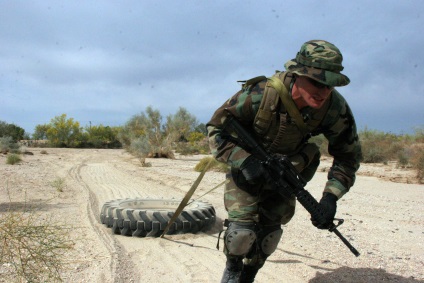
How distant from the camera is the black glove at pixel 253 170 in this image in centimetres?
289

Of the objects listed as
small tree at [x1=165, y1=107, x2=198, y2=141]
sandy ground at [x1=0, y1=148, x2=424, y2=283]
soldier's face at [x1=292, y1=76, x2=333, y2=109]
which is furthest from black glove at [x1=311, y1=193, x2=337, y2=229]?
small tree at [x1=165, y1=107, x2=198, y2=141]

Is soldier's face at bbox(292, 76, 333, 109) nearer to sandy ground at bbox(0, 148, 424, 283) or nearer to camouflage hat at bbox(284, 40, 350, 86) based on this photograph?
camouflage hat at bbox(284, 40, 350, 86)

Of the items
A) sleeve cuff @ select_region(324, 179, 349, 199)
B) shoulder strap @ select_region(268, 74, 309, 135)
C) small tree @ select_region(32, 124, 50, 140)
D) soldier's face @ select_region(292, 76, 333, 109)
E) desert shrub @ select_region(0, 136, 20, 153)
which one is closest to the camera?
soldier's face @ select_region(292, 76, 333, 109)

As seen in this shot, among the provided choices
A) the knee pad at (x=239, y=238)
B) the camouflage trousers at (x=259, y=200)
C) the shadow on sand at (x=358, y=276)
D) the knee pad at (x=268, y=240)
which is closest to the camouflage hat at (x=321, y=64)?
the camouflage trousers at (x=259, y=200)

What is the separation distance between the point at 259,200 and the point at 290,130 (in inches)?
24.5

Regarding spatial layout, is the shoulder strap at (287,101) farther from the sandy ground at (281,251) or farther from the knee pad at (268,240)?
the sandy ground at (281,251)

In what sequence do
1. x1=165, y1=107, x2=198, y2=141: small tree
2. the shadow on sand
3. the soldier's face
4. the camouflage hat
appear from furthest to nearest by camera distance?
x1=165, y1=107, x2=198, y2=141: small tree
the shadow on sand
the soldier's face
the camouflage hat

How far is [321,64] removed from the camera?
2779 mm

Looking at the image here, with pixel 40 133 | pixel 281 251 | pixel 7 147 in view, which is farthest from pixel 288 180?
pixel 40 133

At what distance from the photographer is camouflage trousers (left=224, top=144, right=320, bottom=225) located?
3.04 meters

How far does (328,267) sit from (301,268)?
29cm

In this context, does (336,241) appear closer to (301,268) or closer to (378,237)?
(378,237)

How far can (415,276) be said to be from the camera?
3.67 meters

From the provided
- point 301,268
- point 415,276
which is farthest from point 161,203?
point 415,276
